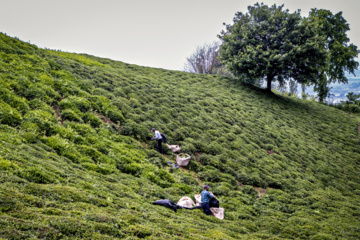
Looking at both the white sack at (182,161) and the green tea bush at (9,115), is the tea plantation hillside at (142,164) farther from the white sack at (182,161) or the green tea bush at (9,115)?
the white sack at (182,161)

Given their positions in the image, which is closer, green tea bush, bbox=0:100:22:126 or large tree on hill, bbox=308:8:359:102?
green tea bush, bbox=0:100:22:126

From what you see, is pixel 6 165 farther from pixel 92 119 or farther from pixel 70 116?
pixel 92 119

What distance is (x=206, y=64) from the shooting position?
205 ft

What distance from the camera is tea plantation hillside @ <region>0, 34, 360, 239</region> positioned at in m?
6.14

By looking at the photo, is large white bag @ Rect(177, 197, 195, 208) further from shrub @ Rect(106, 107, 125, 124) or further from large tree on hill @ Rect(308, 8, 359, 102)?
large tree on hill @ Rect(308, 8, 359, 102)

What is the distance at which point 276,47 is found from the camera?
1318 inches

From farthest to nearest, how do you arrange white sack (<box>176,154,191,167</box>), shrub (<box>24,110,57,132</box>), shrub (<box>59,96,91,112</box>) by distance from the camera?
white sack (<box>176,154,191,167</box>) < shrub (<box>59,96,91,112</box>) < shrub (<box>24,110,57,132</box>)

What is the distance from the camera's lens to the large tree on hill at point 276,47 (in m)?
31.7

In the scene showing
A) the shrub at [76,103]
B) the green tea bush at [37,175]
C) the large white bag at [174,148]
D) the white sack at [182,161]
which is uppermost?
the shrub at [76,103]

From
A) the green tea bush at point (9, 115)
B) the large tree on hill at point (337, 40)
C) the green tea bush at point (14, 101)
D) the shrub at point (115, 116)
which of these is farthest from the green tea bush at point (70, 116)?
the large tree on hill at point (337, 40)

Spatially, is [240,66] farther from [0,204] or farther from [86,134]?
[0,204]

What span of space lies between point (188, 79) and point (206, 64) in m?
31.4

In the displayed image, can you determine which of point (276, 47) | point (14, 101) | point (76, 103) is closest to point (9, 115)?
point (14, 101)

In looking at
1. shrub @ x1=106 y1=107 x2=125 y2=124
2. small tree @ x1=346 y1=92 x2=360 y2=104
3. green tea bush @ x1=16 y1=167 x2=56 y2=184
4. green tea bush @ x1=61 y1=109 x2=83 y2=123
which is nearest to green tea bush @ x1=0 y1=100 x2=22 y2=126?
green tea bush @ x1=61 y1=109 x2=83 y2=123
